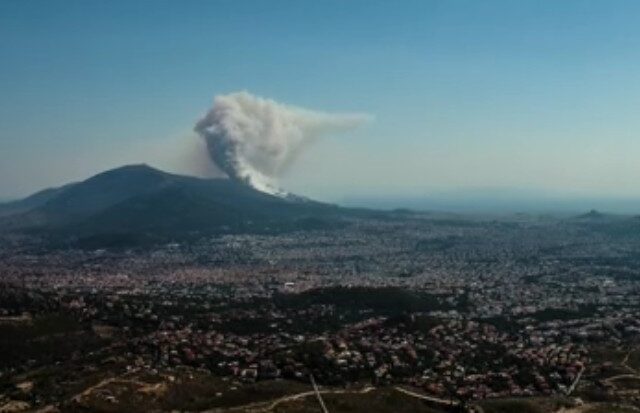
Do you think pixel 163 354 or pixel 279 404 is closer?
pixel 279 404

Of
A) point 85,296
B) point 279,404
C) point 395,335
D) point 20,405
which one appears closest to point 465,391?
point 279,404

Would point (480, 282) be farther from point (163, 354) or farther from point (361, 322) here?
point (163, 354)

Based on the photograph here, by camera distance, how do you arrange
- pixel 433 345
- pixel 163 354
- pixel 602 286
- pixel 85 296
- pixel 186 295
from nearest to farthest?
pixel 163 354 → pixel 433 345 → pixel 85 296 → pixel 186 295 → pixel 602 286

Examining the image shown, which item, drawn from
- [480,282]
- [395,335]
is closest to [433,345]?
[395,335]

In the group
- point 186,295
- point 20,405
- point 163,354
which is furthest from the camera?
point 186,295

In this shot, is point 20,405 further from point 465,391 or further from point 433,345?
point 433,345

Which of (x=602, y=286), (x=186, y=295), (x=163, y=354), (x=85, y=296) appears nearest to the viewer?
(x=163, y=354)

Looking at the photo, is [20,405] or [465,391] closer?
[20,405]

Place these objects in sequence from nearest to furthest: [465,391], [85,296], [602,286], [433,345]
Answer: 1. [465,391]
2. [433,345]
3. [85,296]
4. [602,286]
